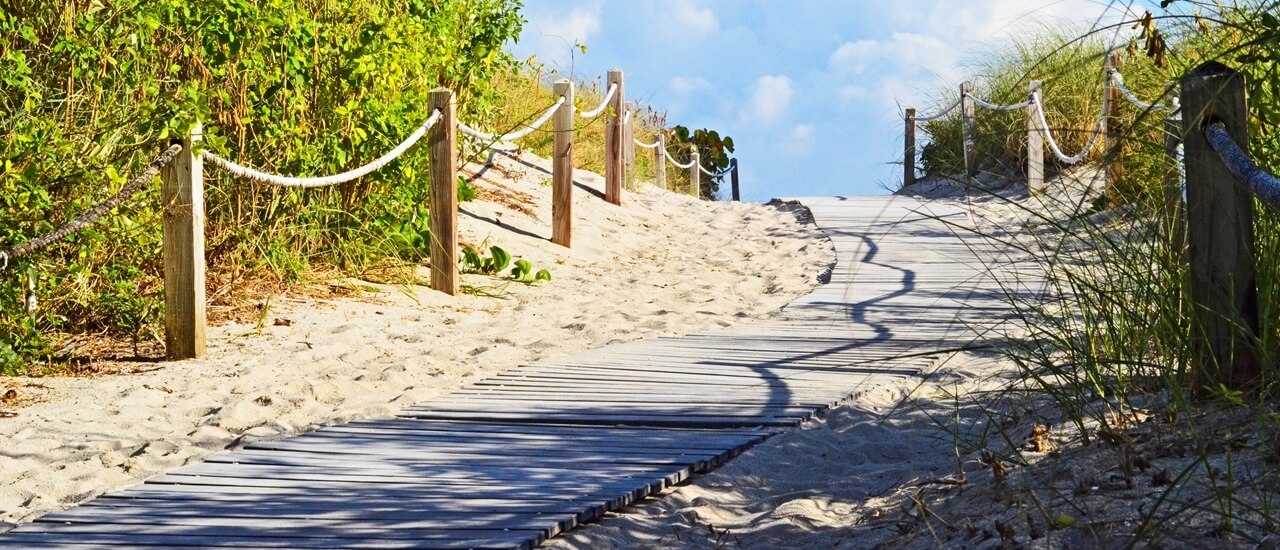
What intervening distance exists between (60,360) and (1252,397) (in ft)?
15.2

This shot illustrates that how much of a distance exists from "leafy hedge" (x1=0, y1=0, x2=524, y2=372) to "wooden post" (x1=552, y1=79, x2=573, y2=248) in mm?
1234

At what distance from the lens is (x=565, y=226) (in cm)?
964

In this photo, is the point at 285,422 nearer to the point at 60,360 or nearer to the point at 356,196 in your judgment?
the point at 60,360

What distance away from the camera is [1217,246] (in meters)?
3.01

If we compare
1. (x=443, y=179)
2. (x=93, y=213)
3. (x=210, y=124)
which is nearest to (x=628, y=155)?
(x=443, y=179)

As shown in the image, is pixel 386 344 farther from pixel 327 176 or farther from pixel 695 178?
pixel 695 178

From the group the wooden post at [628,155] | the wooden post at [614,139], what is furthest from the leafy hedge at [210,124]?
the wooden post at [628,155]

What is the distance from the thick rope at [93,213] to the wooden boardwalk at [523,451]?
1.61m

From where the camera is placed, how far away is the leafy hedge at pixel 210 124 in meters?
5.39

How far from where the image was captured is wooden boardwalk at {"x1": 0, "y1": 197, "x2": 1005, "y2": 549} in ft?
10.3

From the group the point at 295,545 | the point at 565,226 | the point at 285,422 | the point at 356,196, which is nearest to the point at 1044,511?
the point at 295,545

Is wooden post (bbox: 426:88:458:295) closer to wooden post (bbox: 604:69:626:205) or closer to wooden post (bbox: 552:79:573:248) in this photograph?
wooden post (bbox: 552:79:573:248)

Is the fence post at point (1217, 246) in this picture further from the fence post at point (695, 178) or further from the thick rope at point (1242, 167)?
the fence post at point (695, 178)

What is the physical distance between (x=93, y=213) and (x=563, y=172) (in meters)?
4.60
